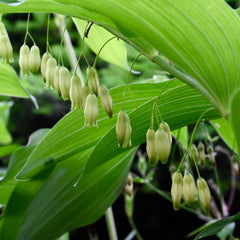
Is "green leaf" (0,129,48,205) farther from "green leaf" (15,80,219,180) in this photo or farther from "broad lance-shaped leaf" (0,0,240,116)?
"broad lance-shaped leaf" (0,0,240,116)

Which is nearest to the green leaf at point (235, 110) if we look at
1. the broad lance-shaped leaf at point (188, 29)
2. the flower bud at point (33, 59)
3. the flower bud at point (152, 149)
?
the broad lance-shaped leaf at point (188, 29)

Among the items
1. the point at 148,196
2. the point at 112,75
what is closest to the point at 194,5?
the point at 112,75

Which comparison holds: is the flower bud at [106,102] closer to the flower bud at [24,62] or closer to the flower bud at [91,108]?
the flower bud at [91,108]

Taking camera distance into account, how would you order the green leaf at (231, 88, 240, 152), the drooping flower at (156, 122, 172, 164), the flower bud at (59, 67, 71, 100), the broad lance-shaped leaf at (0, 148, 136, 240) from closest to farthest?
the green leaf at (231, 88, 240, 152)
the drooping flower at (156, 122, 172, 164)
the flower bud at (59, 67, 71, 100)
the broad lance-shaped leaf at (0, 148, 136, 240)

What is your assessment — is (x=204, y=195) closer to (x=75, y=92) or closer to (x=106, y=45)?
(x=75, y=92)

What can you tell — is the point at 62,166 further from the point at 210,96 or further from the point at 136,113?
A: the point at 210,96

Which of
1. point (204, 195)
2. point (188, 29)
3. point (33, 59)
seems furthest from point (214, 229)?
point (33, 59)

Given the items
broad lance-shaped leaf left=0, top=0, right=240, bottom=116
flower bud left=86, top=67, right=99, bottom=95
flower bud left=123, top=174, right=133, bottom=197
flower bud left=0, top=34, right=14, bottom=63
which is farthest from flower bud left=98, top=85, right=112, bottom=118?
flower bud left=123, top=174, right=133, bottom=197
